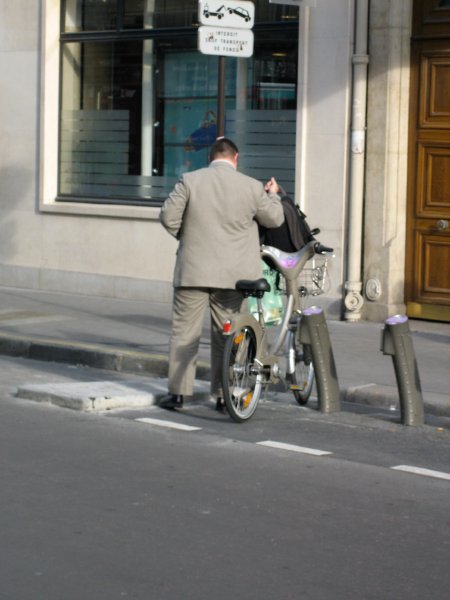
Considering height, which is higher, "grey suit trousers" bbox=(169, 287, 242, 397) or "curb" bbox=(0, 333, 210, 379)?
"grey suit trousers" bbox=(169, 287, 242, 397)

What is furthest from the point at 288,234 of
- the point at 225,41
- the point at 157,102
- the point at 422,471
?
the point at 157,102

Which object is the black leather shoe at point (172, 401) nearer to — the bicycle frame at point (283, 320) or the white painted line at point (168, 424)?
the white painted line at point (168, 424)

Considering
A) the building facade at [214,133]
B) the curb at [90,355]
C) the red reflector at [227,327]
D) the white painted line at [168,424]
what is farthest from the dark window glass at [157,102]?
the white painted line at [168,424]

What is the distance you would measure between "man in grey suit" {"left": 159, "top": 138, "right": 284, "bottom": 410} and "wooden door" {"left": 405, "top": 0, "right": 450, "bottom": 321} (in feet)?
14.8

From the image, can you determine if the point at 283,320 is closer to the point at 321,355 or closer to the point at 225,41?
the point at 321,355

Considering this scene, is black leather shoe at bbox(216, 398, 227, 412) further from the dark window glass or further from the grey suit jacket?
the dark window glass

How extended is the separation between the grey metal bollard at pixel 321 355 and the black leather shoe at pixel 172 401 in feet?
3.13

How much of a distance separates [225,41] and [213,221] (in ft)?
7.46

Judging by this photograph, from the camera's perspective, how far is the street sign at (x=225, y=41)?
34.0 ft

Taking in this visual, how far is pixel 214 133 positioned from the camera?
48.9 ft

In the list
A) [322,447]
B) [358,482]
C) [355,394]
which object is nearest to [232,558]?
[358,482]

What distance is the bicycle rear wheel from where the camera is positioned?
929cm

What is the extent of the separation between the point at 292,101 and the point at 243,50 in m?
3.46

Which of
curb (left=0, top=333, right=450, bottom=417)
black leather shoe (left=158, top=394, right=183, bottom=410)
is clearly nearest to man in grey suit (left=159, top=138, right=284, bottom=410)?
black leather shoe (left=158, top=394, right=183, bottom=410)
